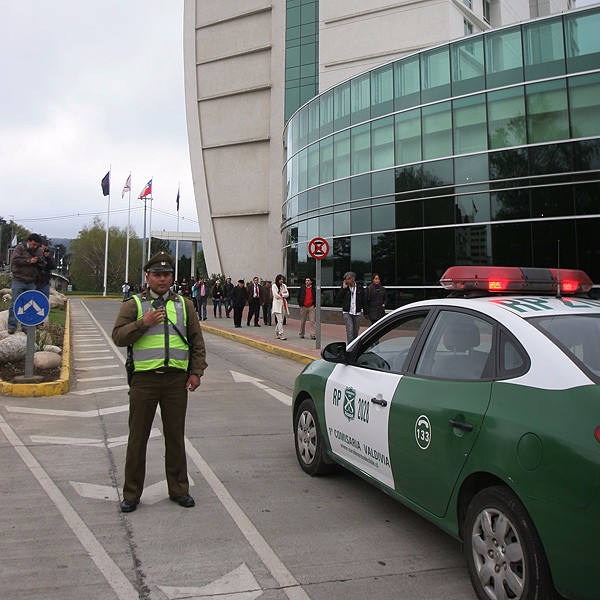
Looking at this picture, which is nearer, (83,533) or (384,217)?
(83,533)

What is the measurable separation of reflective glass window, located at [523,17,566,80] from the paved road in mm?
15894

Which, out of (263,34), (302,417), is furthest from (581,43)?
(263,34)

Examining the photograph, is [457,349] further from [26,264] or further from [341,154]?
[341,154]

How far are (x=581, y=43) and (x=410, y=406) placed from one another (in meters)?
17.4

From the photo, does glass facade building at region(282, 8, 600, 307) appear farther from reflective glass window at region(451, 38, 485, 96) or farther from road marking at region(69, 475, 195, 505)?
road marking at region(69, 475, 195, 505)

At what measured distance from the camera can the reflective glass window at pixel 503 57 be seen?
17.9m

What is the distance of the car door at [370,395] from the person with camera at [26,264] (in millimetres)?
7513

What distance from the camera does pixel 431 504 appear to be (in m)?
3.14

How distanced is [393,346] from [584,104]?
15.8 metres

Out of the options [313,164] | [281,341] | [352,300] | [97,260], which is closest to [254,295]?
[281,341]

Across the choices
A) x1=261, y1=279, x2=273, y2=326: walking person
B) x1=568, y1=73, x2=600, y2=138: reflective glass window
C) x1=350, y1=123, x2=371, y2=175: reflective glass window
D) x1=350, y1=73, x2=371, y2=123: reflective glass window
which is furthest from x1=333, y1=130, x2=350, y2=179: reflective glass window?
x1=568, y1=73, x2=600, y2=138: reflective glass window

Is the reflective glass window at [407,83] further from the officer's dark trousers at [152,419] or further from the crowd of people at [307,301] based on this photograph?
the officer's dark trousers at [152,419]

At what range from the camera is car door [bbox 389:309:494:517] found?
2.92 m

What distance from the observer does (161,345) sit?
4082 millimetres
